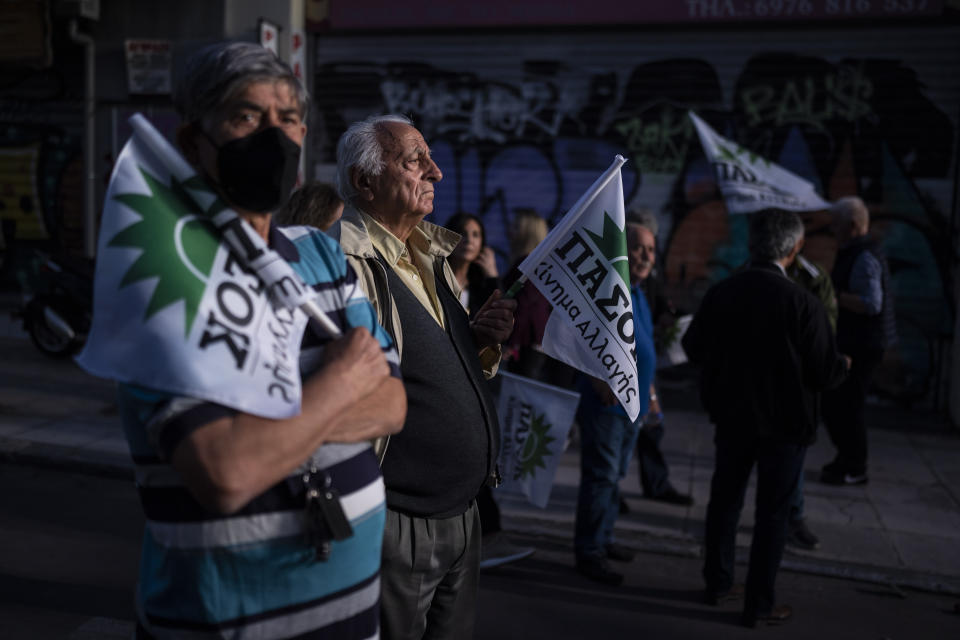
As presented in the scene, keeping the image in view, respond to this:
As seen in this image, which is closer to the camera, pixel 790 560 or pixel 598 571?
pixel 598 571

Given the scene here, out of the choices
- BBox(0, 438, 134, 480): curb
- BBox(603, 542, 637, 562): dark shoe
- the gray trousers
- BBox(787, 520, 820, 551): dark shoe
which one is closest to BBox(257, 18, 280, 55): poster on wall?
BBox(0, 438, 134, 480): curb

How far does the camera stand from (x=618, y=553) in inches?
194

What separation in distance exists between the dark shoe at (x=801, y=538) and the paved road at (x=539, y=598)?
36 centimetres

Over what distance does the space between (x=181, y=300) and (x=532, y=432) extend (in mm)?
3528

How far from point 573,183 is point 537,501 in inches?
220

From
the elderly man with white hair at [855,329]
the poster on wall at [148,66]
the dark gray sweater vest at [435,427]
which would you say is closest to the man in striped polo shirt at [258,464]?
the dark gray sweater vest at [435,427]

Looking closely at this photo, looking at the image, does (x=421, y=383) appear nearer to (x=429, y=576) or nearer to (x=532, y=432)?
(x=429, y=576)

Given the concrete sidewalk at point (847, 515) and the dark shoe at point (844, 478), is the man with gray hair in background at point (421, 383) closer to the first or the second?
the concrete sidewalk at point (847, 515)

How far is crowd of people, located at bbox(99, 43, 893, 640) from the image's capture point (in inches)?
58.2

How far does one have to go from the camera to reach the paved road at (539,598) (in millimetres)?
3996

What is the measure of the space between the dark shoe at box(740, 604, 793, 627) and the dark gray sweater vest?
90.6 inches

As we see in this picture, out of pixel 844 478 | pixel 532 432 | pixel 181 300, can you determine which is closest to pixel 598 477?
pixel 532 432

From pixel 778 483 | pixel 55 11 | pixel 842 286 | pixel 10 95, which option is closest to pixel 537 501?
pixel 778 483

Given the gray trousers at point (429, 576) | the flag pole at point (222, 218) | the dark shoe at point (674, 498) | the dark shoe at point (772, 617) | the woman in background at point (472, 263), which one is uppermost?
the flag pole at point (222, 218)
